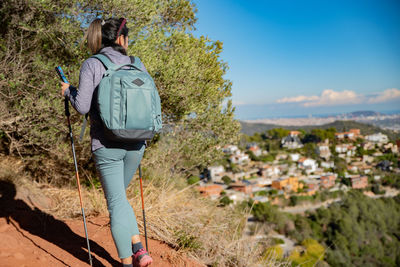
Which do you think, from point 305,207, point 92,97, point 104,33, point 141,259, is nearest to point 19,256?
point 141,259

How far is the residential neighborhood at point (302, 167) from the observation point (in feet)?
153

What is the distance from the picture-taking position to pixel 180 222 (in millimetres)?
3324

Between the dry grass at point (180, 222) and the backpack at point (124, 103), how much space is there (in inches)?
60.5

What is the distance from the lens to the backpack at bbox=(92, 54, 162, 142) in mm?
1612

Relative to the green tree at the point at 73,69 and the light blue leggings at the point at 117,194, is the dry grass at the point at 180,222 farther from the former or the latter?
the light blue leggings at the point at 117,194

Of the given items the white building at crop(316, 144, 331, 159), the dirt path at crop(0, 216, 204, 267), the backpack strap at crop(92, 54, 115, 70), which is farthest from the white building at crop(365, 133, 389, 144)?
the backpack strap at crop(92, 54, 115, 70)

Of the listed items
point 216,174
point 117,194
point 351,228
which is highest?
point 117,194

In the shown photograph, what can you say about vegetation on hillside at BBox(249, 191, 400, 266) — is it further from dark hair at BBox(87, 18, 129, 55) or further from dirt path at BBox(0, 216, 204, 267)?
dark hair at BBox(87, 18, 129, 55)

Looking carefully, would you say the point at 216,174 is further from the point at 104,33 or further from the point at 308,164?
the point at 104,33

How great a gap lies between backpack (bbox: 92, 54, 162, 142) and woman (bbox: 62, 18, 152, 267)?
9 centimetres

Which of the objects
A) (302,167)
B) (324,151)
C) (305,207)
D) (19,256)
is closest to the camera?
(19,256)

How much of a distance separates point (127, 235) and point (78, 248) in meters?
1.06

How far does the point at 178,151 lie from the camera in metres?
5.36

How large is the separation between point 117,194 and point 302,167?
65056 millimetres
